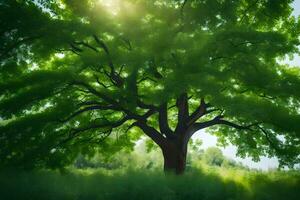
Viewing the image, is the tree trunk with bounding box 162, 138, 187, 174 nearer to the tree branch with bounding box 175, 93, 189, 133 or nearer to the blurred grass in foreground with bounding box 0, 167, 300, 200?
the tree branch with bounding box 175, 93, 189, 133

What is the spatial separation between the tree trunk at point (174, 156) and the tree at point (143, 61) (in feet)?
7.79

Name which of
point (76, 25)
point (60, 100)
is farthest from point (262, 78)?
point (60, 100)

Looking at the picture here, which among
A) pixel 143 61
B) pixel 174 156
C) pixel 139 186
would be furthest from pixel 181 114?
pixel 139 186

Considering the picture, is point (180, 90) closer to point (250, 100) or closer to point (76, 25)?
point (250, 100)

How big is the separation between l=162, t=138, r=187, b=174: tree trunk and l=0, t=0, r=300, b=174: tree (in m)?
2.38

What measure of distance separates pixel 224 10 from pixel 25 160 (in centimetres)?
1087

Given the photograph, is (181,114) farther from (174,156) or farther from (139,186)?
(139,186)

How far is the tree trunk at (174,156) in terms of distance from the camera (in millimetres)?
17891

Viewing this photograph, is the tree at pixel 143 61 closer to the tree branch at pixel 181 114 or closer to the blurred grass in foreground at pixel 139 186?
the blurred grass in foreground at pixel 139 186

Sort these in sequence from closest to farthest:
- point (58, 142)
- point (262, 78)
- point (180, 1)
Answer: point (262, 78) → point (180, 1) → point (58, 142)

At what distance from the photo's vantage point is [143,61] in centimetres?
1399

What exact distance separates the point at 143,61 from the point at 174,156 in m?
6.35

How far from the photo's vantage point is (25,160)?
1445 cm

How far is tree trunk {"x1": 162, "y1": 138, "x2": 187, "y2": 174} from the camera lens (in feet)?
58.7
